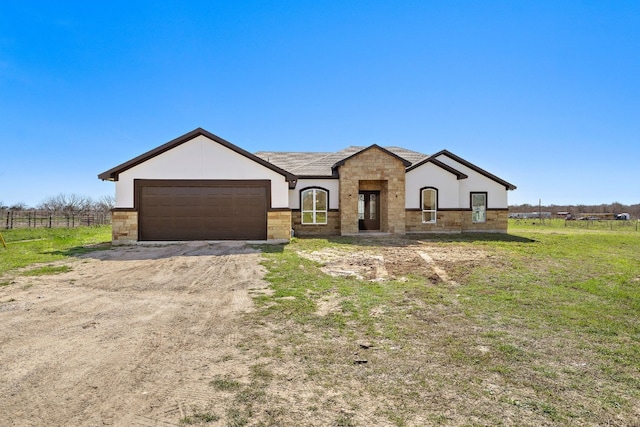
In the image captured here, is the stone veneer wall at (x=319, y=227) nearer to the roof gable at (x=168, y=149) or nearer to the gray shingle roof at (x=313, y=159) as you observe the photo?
the gray shingle roof at (x=313, y=159)

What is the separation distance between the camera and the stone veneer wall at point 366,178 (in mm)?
18734

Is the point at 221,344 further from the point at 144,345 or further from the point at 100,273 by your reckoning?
the point at 100,273

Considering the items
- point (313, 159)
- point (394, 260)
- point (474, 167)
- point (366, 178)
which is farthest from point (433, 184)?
point (394, 260)

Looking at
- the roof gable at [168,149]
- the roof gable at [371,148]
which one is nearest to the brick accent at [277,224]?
the roof gable at [168,149]

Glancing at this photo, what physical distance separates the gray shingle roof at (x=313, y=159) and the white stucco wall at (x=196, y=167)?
4492 mm

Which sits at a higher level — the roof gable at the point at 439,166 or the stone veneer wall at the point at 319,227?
the roof gable at the point at 439,166

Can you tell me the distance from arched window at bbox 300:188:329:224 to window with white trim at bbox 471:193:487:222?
32.2ft

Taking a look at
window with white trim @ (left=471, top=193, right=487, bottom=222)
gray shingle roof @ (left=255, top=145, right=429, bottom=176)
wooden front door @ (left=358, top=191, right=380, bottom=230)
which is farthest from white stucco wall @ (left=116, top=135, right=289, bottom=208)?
window with white trim @ (left=471, top=193, right=487, bottom=222)

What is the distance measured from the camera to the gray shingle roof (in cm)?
1995

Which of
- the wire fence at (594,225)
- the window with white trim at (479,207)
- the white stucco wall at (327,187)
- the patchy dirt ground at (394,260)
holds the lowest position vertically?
the patchy dirt ground at (394,260)

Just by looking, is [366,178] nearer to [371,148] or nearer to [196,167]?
[371,148]

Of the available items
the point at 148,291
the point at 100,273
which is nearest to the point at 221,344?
the point at 148,291

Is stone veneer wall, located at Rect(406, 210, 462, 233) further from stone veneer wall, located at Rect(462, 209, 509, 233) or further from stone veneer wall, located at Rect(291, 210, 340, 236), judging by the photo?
stone veneer wall, located at Rect(291, 210, 340, 236)

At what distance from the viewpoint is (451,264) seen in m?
10.3
